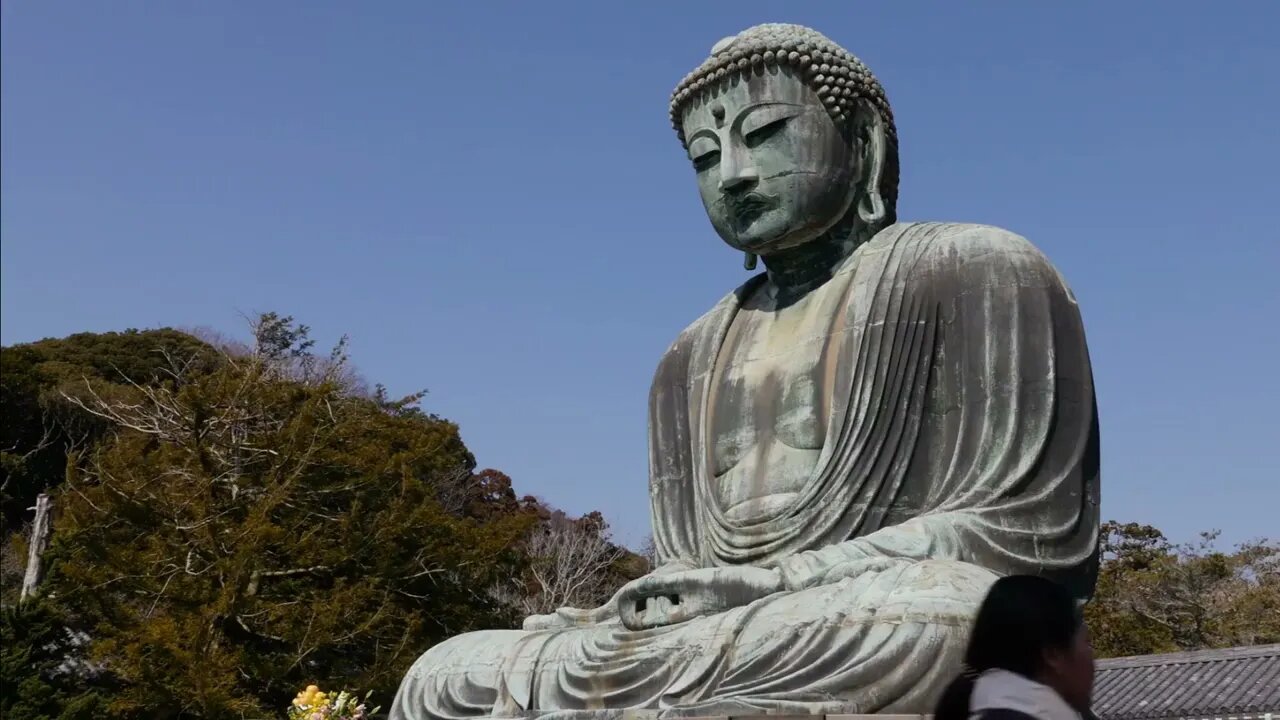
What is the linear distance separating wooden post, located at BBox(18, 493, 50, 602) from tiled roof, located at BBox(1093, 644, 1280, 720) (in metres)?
15.8

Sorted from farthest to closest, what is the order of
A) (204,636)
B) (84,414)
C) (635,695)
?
(84,414) → (204,636) → (635,695)

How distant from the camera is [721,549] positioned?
6.43 metres

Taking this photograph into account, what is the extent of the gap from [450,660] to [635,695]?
1118mm

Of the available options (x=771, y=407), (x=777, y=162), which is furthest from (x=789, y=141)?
(x=771, y=407)

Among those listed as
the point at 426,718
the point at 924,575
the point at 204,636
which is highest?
the point at 204,636

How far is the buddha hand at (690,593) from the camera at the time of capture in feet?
18.4

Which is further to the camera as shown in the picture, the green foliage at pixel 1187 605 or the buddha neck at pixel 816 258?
the green foliage at pixel 1187 605

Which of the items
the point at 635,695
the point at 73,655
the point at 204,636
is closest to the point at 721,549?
the point at 635,695

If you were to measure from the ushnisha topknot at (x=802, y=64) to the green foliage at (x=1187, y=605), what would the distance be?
17.3 m

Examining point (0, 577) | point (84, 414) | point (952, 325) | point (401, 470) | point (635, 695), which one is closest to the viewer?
point (635, 695)

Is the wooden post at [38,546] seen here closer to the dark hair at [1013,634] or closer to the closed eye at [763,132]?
the closed eye at [763,132]

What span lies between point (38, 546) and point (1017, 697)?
23674mm

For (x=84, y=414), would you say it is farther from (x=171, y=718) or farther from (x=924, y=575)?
(x=924, y=575)

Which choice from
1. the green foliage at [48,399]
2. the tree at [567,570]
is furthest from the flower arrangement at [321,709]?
the green foliage at [48,399]
